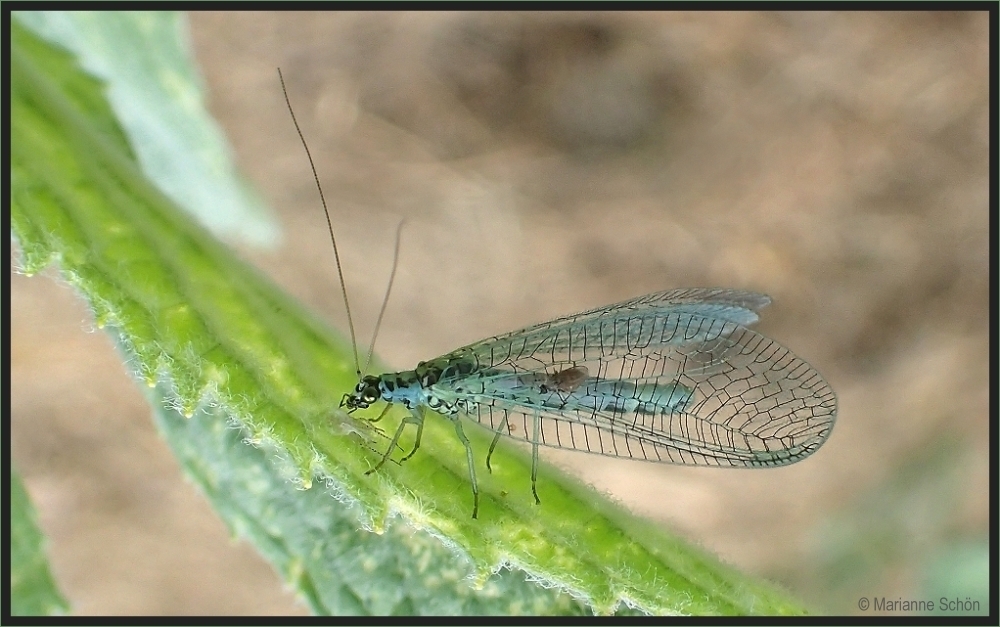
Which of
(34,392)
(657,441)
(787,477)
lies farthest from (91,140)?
→ (787,477)

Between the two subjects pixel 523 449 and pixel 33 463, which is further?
pixel 33 463

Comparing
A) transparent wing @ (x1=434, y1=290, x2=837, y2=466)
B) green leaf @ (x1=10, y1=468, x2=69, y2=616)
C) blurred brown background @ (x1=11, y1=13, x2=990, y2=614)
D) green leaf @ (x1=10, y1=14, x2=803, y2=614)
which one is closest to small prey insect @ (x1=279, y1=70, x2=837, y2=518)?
transparent wing @ (x1=434, y1=290, x2=837, y2=466)

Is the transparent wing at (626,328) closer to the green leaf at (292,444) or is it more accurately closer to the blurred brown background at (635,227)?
the green leaf at (292,444)

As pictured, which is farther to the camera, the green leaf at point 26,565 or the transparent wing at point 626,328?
the transparent wing at point 626,328

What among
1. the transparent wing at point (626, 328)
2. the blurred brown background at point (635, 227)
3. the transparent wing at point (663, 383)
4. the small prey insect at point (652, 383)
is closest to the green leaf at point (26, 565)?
the small prey insect at point (652, 383)

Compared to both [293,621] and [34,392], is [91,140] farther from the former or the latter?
[34,392]

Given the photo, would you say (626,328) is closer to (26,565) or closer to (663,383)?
(663,383)

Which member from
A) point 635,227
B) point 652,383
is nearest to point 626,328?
point 652,383
